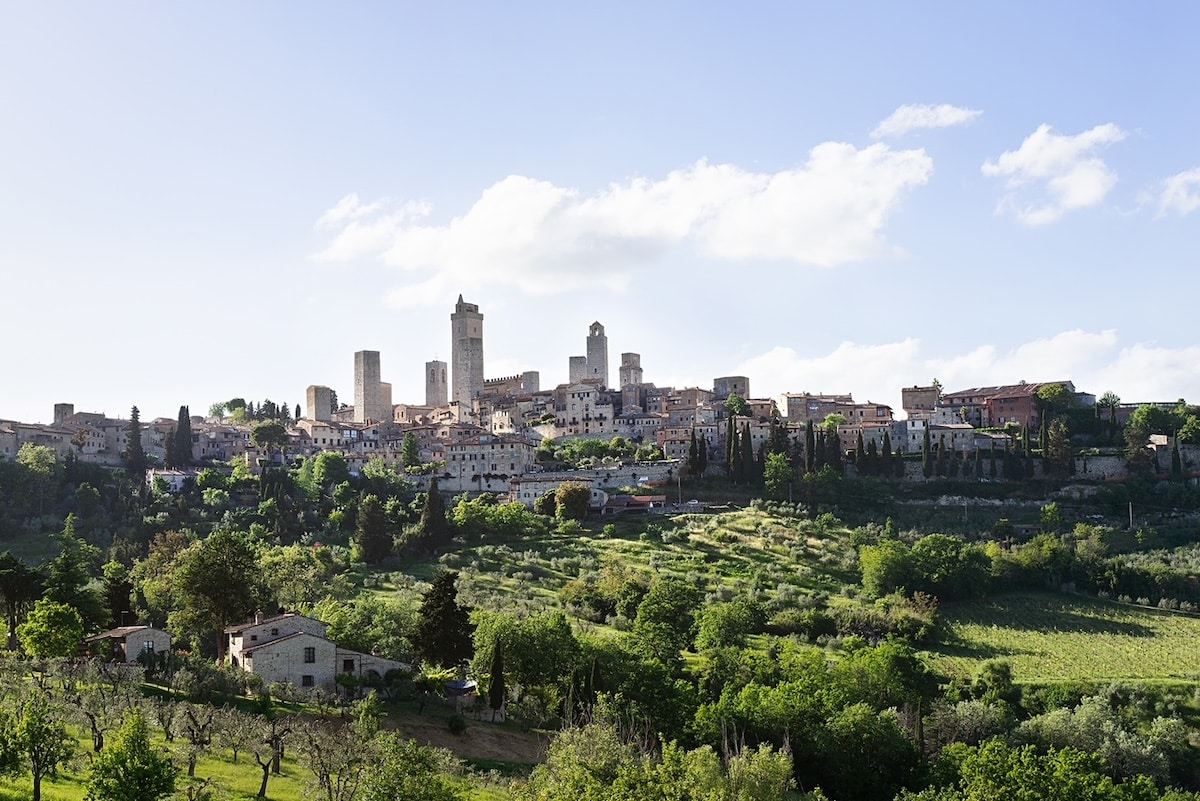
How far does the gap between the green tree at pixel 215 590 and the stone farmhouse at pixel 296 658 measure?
178cm

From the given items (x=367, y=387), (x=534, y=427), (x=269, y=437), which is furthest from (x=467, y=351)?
(x=269, y=437)

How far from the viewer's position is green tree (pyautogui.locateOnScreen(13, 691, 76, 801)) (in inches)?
984

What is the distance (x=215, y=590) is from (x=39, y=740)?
59.4 ft

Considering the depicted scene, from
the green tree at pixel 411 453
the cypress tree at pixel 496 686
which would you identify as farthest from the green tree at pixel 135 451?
the cypress tree at pixel 496 686

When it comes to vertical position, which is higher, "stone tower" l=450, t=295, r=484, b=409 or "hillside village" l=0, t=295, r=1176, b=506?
"stone tower" l=450, t=295, r=484, b=409

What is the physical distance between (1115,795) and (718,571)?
109 ft

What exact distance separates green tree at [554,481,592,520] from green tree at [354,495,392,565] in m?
13.6

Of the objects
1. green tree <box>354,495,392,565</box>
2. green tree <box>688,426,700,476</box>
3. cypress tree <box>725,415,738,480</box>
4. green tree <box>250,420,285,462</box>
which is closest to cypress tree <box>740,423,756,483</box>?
cypress tree <box>725,415,738,480</box>

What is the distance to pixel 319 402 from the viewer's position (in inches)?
4985

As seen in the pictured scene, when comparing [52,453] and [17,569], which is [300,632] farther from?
[52,453]

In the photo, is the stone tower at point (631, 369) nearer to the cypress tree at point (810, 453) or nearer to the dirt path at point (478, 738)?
the cypress tree at point (810, 453)

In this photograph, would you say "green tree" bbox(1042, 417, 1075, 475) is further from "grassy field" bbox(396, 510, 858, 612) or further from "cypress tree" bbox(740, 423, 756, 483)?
"grassy field" bbox(396, 510, 858, 612)

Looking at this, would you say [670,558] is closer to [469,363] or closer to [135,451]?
[135,451]

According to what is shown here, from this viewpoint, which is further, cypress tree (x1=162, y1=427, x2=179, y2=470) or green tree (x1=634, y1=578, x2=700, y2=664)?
cypress tree (x1=162, y1=427, x2=179, y2=470)
